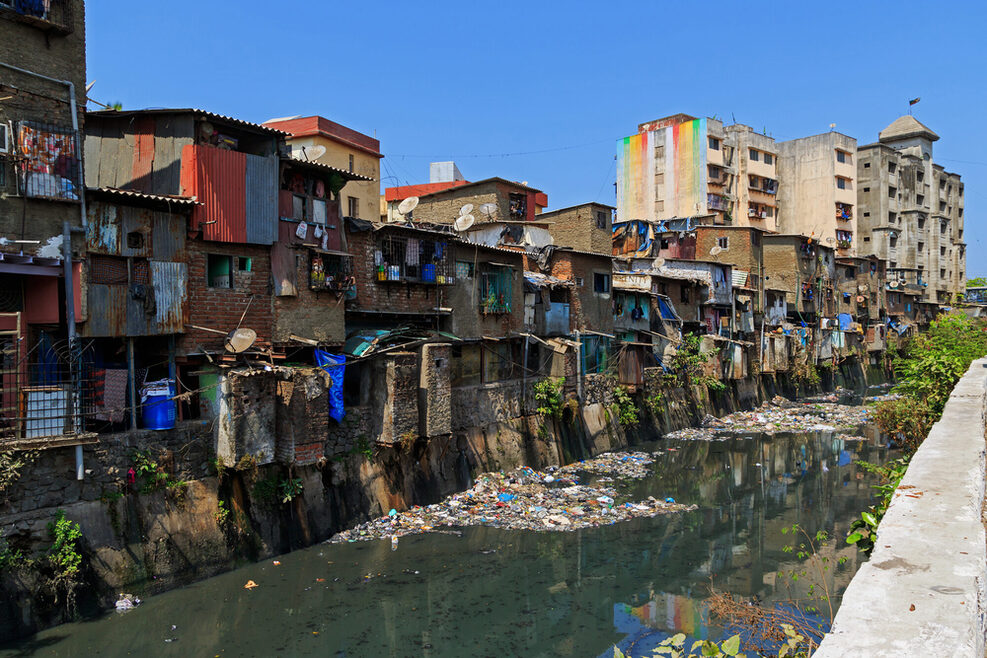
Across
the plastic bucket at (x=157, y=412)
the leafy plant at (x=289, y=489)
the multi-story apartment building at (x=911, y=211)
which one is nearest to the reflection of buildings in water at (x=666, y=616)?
the leafy plant at (x=289, y=489)

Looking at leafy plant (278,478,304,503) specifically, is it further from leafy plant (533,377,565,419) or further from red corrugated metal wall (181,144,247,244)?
leafy plant (533,377,565,419)

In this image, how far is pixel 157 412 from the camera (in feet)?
40.7

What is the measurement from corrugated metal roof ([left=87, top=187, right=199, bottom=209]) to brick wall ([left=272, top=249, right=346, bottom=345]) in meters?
2.19

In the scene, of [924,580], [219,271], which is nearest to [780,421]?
[219,271]

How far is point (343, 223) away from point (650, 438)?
1458 centimetres

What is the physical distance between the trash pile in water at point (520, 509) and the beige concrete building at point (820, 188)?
3937cm

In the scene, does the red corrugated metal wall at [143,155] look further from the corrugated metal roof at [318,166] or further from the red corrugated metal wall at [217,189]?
the corrugated metal roof at [318,166]

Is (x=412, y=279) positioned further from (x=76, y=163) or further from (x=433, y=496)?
(x=76, y=163)

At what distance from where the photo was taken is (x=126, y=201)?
12.1m

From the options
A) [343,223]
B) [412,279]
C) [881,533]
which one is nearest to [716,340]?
[412,279]

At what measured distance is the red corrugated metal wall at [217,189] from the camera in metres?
13.2

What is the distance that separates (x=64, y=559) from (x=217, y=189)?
654 cm

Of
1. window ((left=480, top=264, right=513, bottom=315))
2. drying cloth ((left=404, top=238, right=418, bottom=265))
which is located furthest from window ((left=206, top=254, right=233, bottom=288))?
window ((left=480, top=264, right=513, bottom=315))

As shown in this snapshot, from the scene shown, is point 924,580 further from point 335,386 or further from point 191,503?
point 335,386
